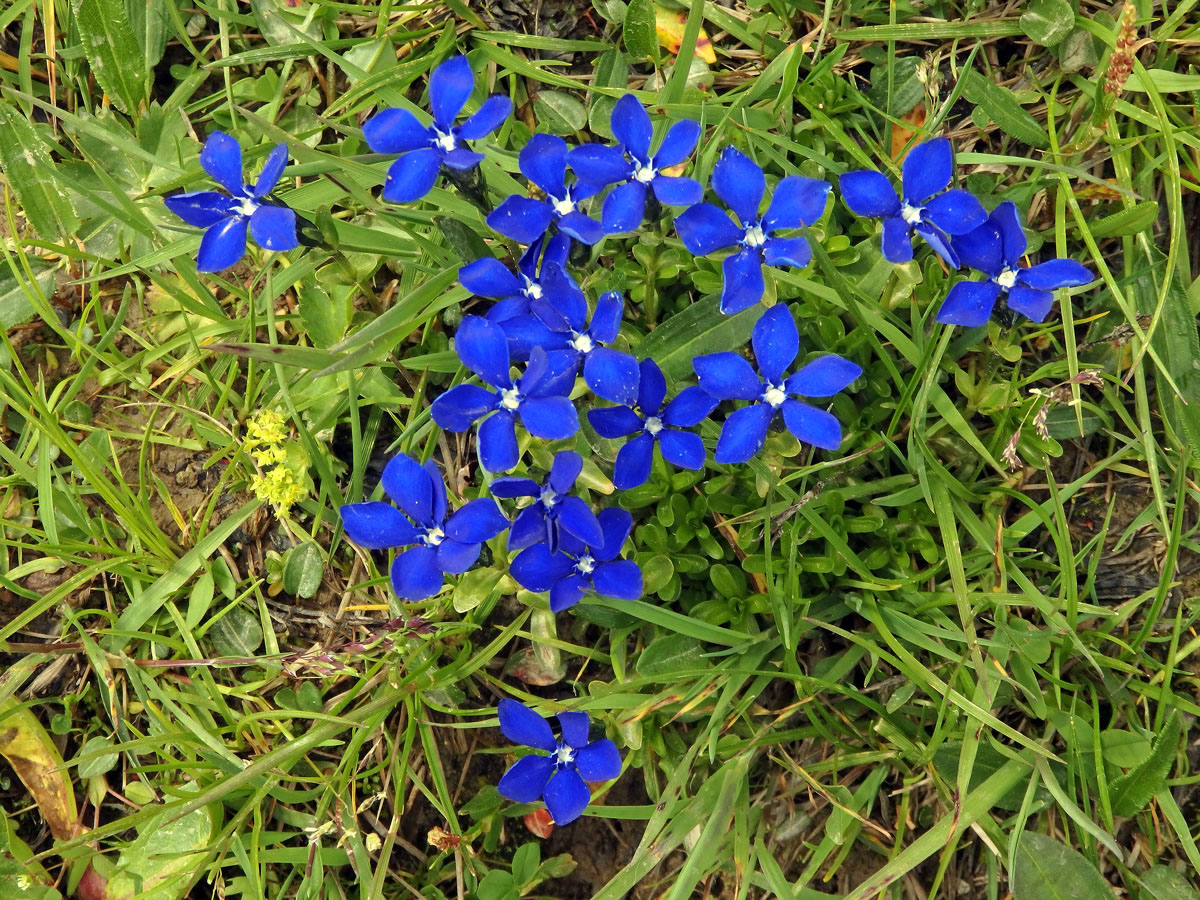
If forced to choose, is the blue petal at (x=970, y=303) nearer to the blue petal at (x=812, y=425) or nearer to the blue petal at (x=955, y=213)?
the blue petal at (x=955, y=213)

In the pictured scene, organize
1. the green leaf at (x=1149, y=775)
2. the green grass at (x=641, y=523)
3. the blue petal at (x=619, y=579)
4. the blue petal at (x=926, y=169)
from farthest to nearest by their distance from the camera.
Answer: the green grass at (x=641, y=523), the green leaf at (x=1149, y=775), the blue petal at (x=619, y=579), the blue petal at (x=926, y=169)

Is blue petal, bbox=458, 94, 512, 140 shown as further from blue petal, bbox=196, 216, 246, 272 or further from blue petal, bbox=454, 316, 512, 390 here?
blue petal, bbox=196, 216, 246, 272

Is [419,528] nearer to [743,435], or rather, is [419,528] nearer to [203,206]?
[743,435]

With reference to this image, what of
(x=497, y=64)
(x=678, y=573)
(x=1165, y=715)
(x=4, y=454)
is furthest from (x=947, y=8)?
(x=4, y=454)

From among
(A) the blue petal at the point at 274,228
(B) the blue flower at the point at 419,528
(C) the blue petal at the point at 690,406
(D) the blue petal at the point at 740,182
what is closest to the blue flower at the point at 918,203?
(D) the blue petal at the point at 740,182

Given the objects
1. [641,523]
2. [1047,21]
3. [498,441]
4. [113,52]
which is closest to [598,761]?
[641,523]

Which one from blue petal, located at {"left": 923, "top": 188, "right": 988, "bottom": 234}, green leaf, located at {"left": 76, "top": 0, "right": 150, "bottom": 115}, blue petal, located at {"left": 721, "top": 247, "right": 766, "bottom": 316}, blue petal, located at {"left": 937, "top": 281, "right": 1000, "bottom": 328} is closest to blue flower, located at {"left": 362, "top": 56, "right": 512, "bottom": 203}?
blue petal, located at {"left": 721, "top": 247, "right": 766, "bottom": 316}
